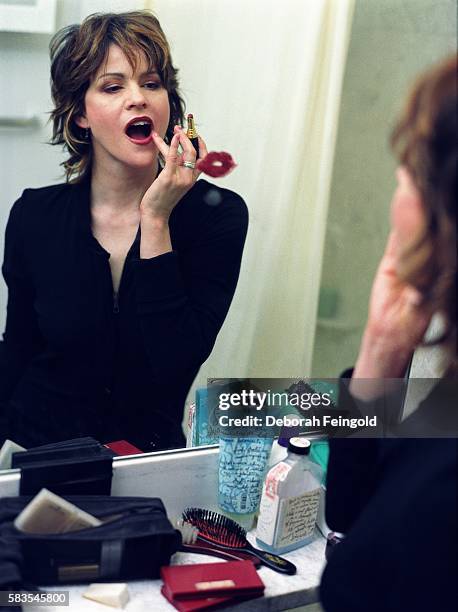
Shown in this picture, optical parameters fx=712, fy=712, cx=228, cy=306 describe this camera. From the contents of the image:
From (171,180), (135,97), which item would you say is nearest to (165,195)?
(171,180)

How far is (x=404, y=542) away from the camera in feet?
1.78

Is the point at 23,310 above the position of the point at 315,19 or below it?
below

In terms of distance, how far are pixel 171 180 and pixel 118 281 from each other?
0.49ft

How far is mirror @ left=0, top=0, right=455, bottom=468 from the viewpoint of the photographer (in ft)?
3.05

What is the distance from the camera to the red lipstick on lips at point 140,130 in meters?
0.87

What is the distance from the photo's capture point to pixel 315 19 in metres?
0.99

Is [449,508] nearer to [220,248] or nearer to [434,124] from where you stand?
[434,124]

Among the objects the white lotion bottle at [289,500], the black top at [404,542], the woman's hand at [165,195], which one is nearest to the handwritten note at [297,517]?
the white lotion bottle at [289,500]

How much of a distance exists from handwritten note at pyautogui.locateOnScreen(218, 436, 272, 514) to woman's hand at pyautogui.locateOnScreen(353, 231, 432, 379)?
0.72 feet

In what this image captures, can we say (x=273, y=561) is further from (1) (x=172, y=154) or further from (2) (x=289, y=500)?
(1) (x=172, y=154)

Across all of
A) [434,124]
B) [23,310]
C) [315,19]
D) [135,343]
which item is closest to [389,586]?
[434,124]

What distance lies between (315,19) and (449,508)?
717 mm

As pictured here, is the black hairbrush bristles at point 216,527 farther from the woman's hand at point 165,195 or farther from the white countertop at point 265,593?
the woman's hand at point 165,195

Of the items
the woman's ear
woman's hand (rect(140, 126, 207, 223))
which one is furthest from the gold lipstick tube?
the woman's ear
